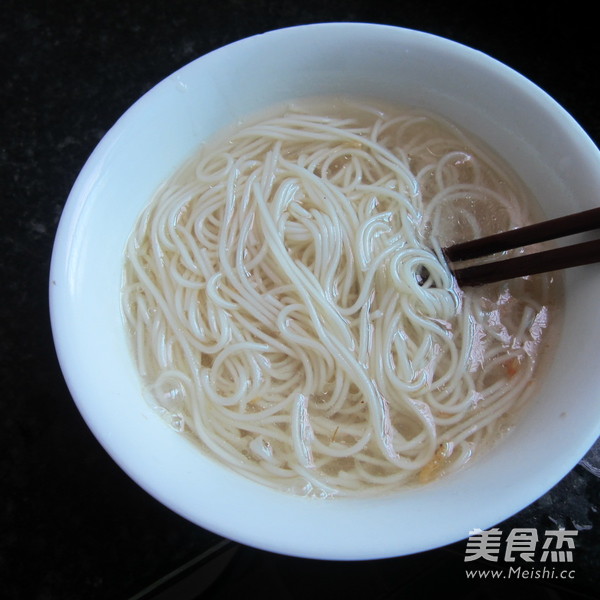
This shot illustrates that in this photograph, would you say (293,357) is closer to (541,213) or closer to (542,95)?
(541,213)

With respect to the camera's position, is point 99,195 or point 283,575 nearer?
point 99,195

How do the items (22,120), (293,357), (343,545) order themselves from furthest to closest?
(22,120) → (293,357) → (343,545)

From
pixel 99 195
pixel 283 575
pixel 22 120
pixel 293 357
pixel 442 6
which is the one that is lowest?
pixel 283 575

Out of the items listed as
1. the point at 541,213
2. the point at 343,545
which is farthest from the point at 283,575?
the point at 541,213
